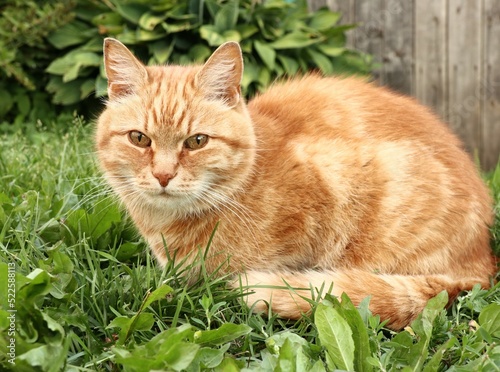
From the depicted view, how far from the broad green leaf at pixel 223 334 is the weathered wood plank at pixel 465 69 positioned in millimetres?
4356

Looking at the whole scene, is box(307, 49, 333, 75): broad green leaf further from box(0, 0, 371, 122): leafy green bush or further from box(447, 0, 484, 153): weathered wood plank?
box(447, 0, 484, 153): weathered wood plank

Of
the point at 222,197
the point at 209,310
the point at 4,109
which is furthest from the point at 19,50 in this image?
the point at 209,310

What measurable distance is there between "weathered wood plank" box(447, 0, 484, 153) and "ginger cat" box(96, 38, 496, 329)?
11.0ft

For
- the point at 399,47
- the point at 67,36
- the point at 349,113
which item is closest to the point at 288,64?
the point at 399,47

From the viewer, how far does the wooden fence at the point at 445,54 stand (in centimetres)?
572

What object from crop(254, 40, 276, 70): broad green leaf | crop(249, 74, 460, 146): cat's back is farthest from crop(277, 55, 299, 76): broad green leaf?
crop(249, 74, 460, 146): cat's back

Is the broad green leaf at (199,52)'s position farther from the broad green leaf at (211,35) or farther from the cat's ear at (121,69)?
the cat's ear at (121,69)

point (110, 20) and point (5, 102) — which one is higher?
point (110, 20)

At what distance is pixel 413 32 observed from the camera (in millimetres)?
5895

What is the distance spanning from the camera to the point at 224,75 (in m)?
2.50

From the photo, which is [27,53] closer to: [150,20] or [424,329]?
[150,20]

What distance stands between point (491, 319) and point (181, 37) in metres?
3.84

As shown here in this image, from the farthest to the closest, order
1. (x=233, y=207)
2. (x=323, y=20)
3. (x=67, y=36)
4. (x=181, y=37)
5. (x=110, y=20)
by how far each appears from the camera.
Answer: (x=323, y=20) < (x=67, y=36) < (x=110, y=20) < (x=181, y=37) < (x=233, y=207)

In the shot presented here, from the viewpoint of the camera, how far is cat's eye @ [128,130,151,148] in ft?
7.93
